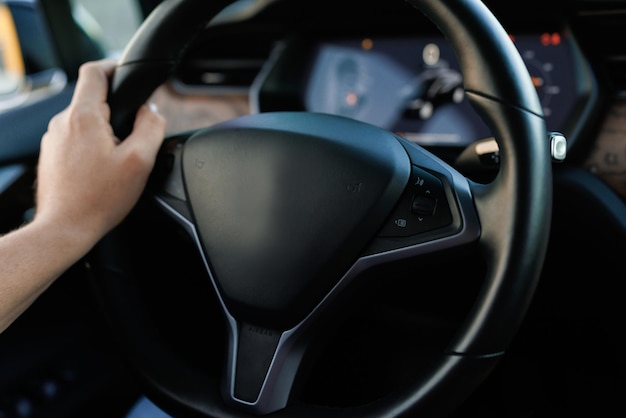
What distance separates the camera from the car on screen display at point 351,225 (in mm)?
663

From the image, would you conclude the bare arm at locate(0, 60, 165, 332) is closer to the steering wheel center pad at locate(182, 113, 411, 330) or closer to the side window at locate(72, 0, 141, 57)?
the steering wheel center pad at locate(182, 113, 411, 330)

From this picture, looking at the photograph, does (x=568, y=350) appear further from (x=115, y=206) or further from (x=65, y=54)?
(x=65, y=54)

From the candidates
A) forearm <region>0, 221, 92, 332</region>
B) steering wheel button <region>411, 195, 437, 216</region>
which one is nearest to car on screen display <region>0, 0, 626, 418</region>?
steering wheel button <region>411, 195, 437, 216</region>

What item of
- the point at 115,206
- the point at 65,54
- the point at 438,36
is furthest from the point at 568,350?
the point at 65,54

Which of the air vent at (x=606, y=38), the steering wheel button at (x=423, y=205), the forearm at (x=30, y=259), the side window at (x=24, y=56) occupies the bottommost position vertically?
the side window at (x=24, y=56)

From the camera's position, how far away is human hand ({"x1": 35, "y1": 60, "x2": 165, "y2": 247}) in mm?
778

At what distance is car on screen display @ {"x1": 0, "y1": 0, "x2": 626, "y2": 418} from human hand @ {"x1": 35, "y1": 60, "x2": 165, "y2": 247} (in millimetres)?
37

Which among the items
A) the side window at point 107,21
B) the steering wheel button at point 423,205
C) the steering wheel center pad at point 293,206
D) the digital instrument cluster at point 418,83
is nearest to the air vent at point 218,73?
the digital instrument cluster at point 418,83

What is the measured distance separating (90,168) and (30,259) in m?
0.12

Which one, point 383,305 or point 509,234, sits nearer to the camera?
point 509,234

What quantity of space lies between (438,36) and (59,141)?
0.95 meters

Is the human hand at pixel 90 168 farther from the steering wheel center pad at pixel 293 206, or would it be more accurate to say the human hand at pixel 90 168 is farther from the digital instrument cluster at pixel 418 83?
the digital instrument cluster at pixel 418 83

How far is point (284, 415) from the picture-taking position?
0.73 meters

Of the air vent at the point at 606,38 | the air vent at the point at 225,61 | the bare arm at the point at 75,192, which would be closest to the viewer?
the bare arm at the point at 75,192
